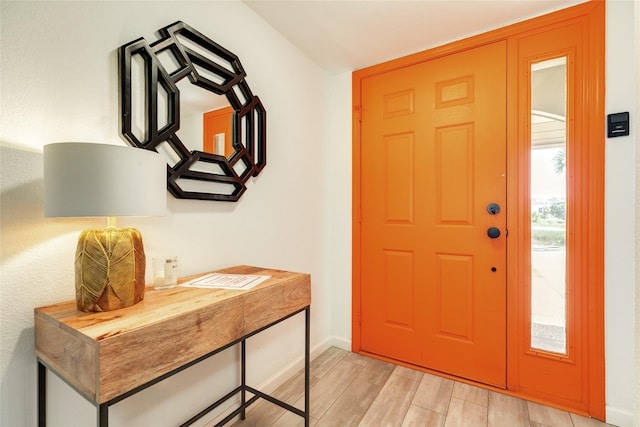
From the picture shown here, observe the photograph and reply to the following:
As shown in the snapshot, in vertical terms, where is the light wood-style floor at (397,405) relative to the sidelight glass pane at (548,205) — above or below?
below

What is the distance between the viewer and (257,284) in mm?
1197

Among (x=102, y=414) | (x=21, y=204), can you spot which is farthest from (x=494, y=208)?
(x=21, y=204)

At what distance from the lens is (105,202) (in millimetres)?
792

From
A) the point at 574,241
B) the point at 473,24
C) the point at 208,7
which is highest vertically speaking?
the point at 473,24

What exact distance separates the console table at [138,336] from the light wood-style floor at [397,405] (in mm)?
853

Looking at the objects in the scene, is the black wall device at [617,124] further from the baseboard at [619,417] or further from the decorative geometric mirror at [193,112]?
the decorative geometric mirror at [193,112]

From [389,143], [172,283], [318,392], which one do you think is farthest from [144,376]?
[389,143]

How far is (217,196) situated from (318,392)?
4.59 feet

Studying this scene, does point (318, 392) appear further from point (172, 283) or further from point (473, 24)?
point (473, 24)

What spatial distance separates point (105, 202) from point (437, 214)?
1.94 meters

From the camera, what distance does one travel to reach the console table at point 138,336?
2.23 ft

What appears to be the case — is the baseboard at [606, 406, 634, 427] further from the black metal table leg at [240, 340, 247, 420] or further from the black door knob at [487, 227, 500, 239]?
the black metal table leg at [240, 340, 247, 420]

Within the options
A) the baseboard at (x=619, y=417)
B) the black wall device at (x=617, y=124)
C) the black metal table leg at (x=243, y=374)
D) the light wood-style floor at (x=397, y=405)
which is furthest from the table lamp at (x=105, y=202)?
the baseboard at (x=619, y=417)

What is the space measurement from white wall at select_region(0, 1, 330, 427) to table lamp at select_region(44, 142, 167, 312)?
19cm
